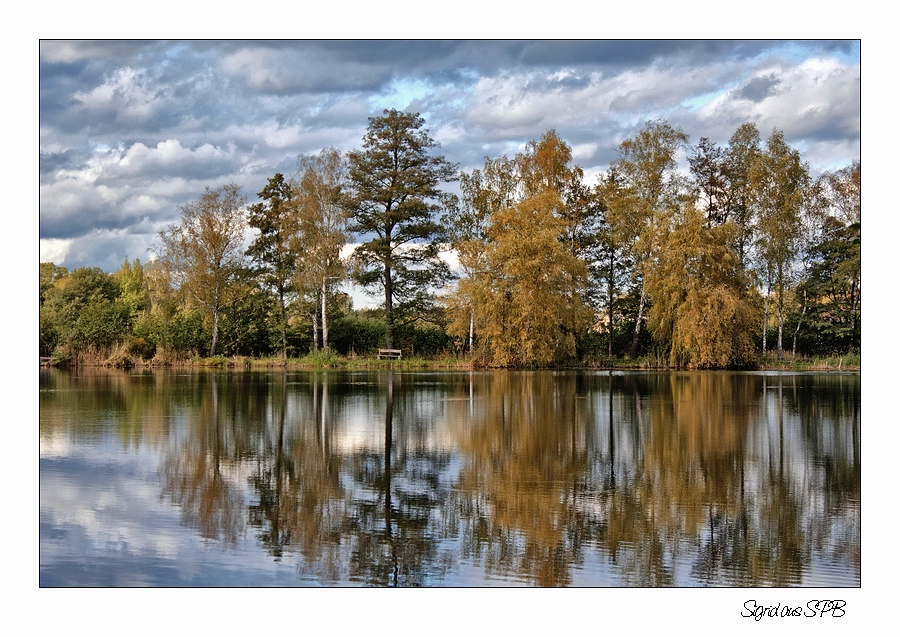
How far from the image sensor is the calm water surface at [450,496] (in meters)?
7.24

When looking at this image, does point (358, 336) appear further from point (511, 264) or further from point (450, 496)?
point (450, 496)

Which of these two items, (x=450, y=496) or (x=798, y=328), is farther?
(x=798, y=328)

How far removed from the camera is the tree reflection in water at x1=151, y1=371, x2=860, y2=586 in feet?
24.1

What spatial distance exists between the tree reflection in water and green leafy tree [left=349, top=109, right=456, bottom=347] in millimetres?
25246

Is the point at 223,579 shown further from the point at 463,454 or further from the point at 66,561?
the point at 463,454

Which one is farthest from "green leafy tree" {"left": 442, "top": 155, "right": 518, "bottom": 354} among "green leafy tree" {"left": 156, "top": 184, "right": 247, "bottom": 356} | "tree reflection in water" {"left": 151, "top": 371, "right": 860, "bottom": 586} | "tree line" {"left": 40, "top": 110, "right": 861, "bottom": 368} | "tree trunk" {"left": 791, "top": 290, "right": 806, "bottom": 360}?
"tree reflection in water" {"left": 151, "top": 371, "right": 860, "bottom": 586}

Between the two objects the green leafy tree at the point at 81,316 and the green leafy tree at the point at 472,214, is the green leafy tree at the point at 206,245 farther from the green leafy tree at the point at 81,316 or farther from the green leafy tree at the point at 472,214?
the green leafy tree at the point at 472,214

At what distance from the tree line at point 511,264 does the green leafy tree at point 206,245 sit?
10 centimetres

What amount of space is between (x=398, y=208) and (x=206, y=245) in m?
9.80

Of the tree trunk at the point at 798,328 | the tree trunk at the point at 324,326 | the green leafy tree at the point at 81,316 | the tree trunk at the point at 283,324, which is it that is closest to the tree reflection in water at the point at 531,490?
the green leafy tree at the point at 81,316

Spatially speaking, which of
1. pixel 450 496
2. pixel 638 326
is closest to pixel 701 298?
pixel 638 326

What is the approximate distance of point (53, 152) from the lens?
21.6 meters

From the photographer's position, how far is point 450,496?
31.7 feet

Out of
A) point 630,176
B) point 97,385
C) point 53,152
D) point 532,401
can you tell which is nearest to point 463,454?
point 532,401
